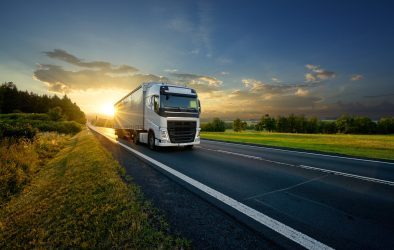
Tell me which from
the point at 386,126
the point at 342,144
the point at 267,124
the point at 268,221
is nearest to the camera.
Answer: the point at 268,221

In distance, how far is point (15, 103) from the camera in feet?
221

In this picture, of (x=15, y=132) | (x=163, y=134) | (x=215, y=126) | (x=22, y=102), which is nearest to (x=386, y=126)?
(x=215, y=126)

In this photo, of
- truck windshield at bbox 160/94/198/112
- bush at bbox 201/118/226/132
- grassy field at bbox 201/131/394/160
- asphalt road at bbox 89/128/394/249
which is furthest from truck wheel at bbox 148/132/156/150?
bush at bbox 201/118/226/132

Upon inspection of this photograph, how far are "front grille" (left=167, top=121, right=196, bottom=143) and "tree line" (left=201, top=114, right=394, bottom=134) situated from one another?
88.8 m

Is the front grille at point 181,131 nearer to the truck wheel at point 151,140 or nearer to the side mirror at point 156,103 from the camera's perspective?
the side mirror at point 156,103

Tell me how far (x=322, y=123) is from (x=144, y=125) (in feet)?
365

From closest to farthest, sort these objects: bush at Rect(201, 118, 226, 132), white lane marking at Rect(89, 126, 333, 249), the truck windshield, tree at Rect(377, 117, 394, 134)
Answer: white lane marking at Rect(89, 126, 333, 249), the truck windshield, tree at Rect(377, 117, 394, 134), bush at Rect(201, 118, 226, 132)

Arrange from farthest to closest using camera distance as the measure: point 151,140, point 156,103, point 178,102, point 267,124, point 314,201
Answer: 1. point 267,124
2. point 151,140
3. point 178,102
4. point 156,103
5. point 314,201

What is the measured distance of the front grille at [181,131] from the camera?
11.4 metres

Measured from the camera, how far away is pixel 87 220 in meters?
3.38

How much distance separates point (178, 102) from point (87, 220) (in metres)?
9.11

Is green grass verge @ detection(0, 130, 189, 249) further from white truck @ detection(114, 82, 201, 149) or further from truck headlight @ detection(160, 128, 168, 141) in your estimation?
white truck @ detection(114, 82, 201, 149)

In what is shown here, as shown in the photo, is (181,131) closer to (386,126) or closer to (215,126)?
(215,126)

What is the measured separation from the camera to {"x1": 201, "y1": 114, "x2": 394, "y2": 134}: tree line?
3433 inches
